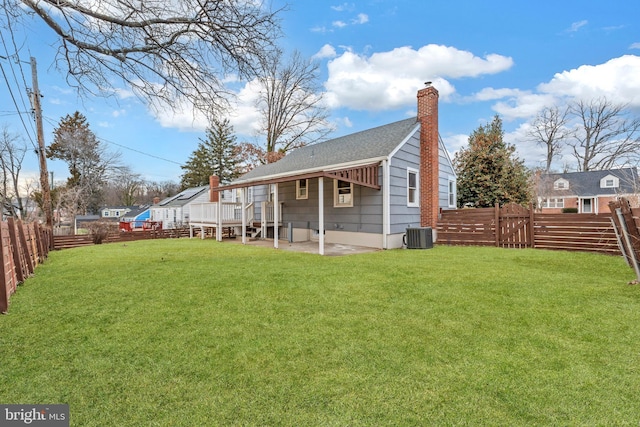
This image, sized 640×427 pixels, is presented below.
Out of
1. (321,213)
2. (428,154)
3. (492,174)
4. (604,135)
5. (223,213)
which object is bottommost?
(321,213)

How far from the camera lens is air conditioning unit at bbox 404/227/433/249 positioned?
33.9 feet

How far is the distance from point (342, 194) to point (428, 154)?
150 inches

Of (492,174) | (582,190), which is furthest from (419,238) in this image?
(582,190)

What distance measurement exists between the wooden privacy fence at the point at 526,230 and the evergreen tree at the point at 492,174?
545 centimetres

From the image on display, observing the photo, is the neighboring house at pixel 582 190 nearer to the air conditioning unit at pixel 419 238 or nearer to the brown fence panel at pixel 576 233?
the brown fence panel at pixel 576 233

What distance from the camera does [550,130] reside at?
29.0 meters

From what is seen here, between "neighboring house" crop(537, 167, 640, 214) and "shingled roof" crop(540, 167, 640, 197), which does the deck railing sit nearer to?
"neighboring house" crop(537, 167, 640, 214)

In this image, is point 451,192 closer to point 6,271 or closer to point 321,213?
point 321,213

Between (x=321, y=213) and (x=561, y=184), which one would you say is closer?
(x=321, y=213)

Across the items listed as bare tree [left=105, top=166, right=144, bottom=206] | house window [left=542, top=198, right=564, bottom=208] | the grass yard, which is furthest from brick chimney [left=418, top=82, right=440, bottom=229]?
bare tree [left=105, top=166, right=144, bottom=206]

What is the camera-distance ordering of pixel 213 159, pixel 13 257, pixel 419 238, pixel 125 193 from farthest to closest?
pixel 125 193, pixel 213 159, pixel 419 238, pixel 13 257

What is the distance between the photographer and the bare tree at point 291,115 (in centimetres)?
2472

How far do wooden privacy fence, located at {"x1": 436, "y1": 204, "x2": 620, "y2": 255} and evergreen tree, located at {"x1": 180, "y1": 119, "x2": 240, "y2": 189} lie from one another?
35.3 meters

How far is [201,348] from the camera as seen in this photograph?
Result: 298cm
